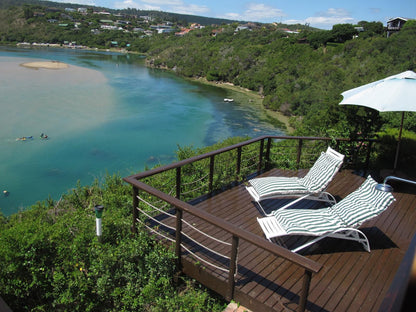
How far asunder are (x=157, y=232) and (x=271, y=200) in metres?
1.91

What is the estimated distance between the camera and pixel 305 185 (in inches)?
187

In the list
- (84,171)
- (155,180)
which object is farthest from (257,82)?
(155,180)

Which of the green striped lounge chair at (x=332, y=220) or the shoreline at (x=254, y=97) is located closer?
the green striped lounge chair at (x=332, y=220)

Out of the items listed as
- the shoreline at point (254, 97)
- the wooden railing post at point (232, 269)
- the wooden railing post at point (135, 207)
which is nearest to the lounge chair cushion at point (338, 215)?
the wooden railing post at point (232, 269)

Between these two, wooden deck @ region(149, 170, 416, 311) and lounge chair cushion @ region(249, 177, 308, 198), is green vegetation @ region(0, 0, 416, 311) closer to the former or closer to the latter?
wooden deck @ region(149, 170, 416, 311)

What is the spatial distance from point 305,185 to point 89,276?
2.97 metres

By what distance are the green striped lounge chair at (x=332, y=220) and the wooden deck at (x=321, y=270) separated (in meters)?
0.19

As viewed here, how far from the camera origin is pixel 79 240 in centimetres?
361

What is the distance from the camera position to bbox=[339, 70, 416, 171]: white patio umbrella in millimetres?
4785

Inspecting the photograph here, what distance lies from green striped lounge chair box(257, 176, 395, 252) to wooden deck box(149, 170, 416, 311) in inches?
7.6

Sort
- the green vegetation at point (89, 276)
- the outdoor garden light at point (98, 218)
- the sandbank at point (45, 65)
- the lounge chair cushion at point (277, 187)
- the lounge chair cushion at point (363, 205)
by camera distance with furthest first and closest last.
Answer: the sandbank at point (45, 65), the lounge chair cushion at point (277, 187), the lounge chair cushion at point (363, 205), the outdoor garden light at point (98, 218), the green vegetation at point (89, 276)

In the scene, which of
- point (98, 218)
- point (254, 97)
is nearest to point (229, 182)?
point (98, 218)

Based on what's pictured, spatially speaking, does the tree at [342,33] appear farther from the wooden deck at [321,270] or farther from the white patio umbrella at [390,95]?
the wooden deck at [321,270]

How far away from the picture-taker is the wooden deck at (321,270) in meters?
3.09
